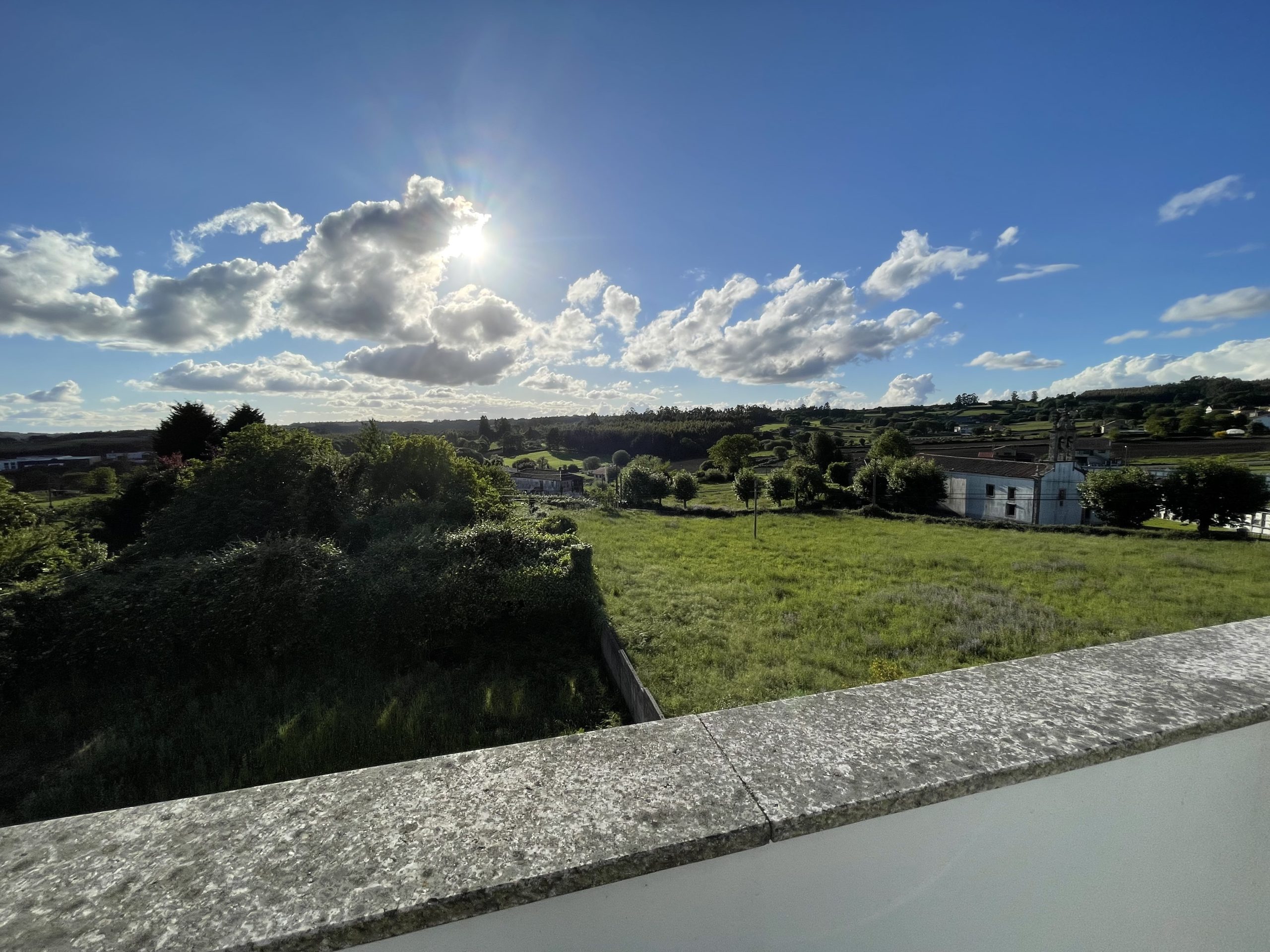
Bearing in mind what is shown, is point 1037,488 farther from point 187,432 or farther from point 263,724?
point 187,432

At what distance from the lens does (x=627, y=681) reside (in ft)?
20.1

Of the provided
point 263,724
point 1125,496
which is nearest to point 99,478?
point 263,724

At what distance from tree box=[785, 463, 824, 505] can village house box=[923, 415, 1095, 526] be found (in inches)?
284

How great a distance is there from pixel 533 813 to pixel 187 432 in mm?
32562

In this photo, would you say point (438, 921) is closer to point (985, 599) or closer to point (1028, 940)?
point (1028, 940)

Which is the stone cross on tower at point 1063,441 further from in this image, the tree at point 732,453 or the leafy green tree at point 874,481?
the tree at point 732,453

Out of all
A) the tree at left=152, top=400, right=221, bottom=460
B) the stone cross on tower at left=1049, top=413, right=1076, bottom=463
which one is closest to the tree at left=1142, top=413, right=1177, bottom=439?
the stone cross on tower at left=1049, top=413, right=1076, bottom=463

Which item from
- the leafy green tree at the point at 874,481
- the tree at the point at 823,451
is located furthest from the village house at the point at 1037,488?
the tree at the point at 823,451

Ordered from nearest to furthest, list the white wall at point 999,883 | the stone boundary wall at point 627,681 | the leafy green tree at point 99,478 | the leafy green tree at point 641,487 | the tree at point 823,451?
the white wall at point 999,883 < the stone boundary wall at point 627,681 < the leafy green tree at point 99,478 < the leafy green tree at point 641,487 < the tree at point 823,451

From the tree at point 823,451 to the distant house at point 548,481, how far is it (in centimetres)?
1847

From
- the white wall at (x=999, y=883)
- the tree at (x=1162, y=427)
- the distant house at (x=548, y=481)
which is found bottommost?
the distant house at (x=548, y=481)

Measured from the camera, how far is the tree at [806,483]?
95.2 feet

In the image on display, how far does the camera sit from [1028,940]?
1.03 metres

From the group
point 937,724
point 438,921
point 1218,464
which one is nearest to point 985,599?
point 937,724
